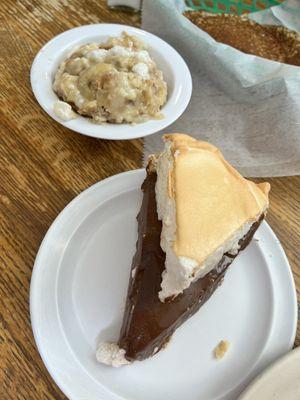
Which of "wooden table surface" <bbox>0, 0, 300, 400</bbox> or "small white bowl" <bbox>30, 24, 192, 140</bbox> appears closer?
"wooden table surface" <bbox>0, 0, 300, 400</bbox>

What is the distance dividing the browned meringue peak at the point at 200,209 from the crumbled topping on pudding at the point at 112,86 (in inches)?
8.2

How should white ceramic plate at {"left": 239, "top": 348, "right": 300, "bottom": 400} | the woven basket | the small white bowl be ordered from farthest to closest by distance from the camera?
the woven basket → the small white bowl → white ceramic plate at {"left": 239, "top": 348, "right": 300, "bottom": 400}

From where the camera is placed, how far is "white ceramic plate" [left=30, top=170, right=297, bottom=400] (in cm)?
89

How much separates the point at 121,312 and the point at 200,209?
278 millimetres

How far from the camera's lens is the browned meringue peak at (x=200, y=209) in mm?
843

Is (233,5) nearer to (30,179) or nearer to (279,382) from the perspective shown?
(30,179)

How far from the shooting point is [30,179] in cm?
114

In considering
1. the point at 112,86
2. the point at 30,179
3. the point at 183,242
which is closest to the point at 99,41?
the point at 112,86

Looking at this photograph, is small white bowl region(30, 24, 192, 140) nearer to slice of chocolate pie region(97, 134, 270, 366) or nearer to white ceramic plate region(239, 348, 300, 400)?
slice of chocolate pie region(97, 134, 270, 366)

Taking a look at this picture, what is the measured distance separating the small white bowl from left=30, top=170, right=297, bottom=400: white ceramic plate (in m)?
0.11

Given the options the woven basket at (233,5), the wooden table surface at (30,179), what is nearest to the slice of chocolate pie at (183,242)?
the wooden table surface at (30,179)

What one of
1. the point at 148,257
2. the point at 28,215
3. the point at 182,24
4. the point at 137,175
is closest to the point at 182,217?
the point at 148,257

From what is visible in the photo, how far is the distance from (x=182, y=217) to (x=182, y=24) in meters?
0.74

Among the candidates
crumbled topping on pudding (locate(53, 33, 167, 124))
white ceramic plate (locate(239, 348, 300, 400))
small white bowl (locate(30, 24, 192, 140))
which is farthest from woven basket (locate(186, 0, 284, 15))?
white ceramic plate (locate(239, 348, 300, 400))
